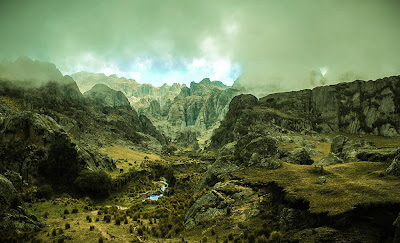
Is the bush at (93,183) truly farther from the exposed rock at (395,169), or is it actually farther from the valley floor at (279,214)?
the exposed rock at (395,169)

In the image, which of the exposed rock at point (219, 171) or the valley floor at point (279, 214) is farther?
the exposed rock at point (219, 171)

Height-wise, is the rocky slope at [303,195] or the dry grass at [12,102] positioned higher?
the dry grass at [12,102]

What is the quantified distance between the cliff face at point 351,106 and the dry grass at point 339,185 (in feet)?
458

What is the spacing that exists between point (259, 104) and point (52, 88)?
157155mm

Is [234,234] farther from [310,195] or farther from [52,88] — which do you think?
[52,88]

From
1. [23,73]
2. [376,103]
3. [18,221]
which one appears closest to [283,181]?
[18,221]

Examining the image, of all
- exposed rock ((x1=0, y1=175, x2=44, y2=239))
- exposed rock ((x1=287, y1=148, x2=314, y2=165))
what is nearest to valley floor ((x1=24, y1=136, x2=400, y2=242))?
exposed rock ((x1=0, y1=175, x2=44, y2=239))

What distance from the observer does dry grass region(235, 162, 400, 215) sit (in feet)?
37.3

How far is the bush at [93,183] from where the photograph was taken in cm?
3409

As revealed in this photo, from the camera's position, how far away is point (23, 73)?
13050 centimetres

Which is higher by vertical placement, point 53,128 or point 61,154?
point 53,128

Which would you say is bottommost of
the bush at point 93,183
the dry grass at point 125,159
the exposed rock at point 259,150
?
the dry grass at point 125,159

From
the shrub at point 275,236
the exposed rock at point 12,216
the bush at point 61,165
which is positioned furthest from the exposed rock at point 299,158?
the bush at point 61,165

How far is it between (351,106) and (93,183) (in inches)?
6592
